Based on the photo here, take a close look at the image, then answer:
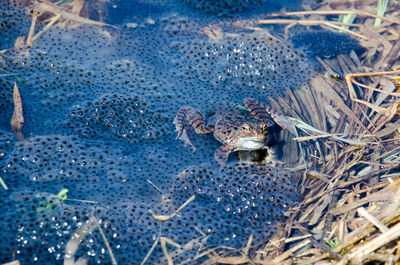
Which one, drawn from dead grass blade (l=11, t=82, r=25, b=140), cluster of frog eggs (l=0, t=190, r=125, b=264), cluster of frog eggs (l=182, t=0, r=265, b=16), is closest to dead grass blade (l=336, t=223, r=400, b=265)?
cluster of frog eggs (l=0, t=190, r=125, b=264)

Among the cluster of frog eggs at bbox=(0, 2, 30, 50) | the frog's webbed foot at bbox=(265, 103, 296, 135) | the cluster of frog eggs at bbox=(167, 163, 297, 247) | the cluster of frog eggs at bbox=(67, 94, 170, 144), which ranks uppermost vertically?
the cluster of frog eggs at bbox=(0, 2, 30, 50)

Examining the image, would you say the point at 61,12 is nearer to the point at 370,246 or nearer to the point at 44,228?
the point at 44,228

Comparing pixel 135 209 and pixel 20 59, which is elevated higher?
pixel 20 59

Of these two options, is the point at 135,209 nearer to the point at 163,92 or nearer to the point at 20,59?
the point at 163,92

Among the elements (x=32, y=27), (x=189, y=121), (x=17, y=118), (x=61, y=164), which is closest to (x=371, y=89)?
(x=189, y=121)

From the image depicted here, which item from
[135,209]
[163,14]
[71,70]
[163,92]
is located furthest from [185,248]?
[163,14]

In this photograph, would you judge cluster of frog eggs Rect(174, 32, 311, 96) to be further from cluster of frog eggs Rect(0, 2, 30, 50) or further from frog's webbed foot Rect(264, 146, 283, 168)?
cluster of frog eggs Rect(0, 2, 30, 50)
